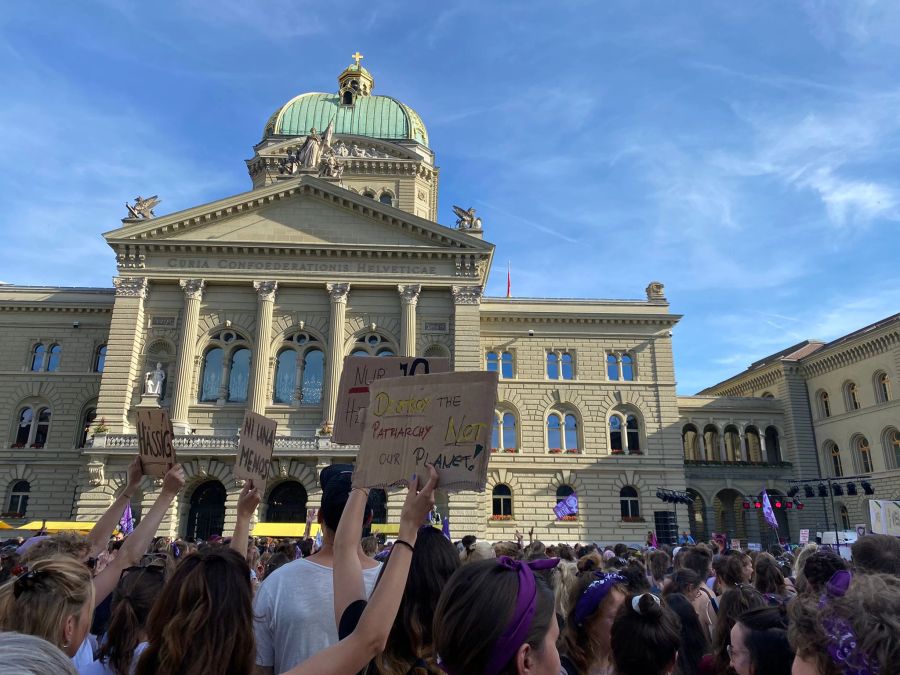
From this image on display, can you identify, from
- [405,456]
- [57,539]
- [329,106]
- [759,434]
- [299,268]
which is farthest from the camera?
[329,106]

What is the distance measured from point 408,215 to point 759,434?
2750 cm

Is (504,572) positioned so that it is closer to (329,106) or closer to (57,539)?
(57,539)

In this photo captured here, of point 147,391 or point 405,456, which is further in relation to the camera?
point 147,391

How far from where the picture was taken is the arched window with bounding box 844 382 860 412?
40.8 meters

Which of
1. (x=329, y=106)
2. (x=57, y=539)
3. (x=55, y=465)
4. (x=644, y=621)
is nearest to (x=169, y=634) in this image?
(x=644, y=621)

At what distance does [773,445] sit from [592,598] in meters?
45.1

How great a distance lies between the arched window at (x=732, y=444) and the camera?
142 feet

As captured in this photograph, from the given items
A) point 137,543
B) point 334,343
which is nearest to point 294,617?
point 137,543

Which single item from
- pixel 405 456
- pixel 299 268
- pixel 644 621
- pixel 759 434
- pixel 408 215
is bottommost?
pixel 644 621

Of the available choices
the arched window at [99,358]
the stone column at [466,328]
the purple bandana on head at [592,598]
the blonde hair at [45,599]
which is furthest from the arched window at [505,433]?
the blonde hair at [45,599]

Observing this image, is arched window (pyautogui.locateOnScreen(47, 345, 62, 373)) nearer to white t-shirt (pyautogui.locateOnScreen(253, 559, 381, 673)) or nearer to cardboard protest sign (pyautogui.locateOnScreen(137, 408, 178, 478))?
cardboard protest sign (pyautogui.locateOnScreen(137, 408, 178, 478))

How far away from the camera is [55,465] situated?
35.0m

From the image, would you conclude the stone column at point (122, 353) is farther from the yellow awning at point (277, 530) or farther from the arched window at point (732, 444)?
the arched window at point (732, 444)

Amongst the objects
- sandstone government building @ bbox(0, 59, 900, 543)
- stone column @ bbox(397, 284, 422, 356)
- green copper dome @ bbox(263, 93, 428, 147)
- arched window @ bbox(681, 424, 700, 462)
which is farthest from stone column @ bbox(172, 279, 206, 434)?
arched window @ bbox(681, 424, 700, 462)
